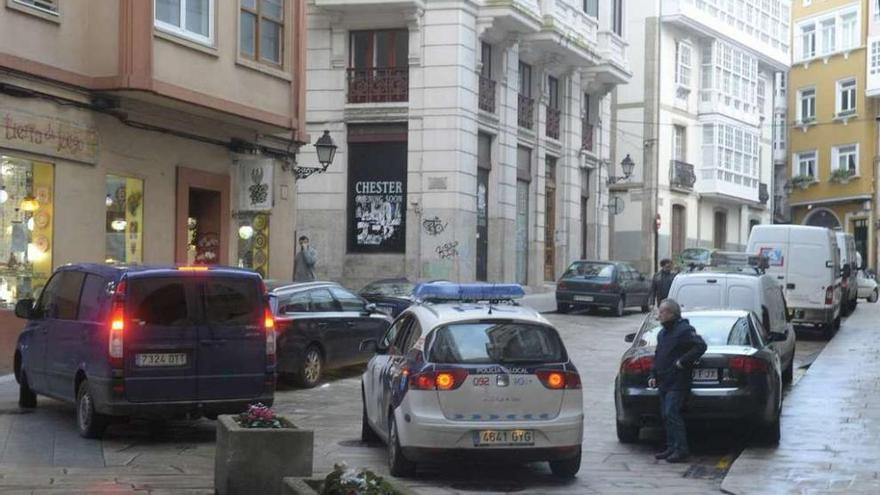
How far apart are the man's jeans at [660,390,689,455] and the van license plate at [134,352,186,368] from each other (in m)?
4.98

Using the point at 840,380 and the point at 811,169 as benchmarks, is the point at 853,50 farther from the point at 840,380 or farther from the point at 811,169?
the point at 840,380

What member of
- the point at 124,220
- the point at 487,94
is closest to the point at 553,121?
the point at 487,94

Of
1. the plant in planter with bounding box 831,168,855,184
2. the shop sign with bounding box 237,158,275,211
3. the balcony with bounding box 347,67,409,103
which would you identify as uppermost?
the balcony with bounding box 347,67,409,103

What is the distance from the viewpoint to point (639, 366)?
40.4 feet

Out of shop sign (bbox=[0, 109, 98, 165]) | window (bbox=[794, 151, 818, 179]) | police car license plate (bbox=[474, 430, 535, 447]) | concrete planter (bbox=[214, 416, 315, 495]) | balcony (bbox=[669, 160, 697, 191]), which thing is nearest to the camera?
concrete planter (bbox=[214, 416, 315, 495])

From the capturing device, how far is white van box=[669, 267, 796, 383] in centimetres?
1789

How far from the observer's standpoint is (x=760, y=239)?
87.8 feet

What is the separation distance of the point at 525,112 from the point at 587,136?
5.97 m

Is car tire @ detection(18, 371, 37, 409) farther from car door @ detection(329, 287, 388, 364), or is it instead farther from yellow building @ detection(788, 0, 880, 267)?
yellow building @ detection(788, 0, 880, 267)

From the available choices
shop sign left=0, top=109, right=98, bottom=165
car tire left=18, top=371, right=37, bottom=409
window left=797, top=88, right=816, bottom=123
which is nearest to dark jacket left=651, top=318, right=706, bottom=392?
car tire left=18, top=371, right=37, bottom=409

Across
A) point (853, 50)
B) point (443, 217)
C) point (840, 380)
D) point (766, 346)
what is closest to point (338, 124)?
point (443, 217)

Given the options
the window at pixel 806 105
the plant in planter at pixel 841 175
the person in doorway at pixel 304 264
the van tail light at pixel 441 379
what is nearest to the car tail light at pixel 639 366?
the van tail light at pixel 441 379

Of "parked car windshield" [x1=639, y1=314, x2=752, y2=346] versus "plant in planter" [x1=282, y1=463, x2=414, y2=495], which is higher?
"parked car windshield" [x1=639, y1=314, x2=752, y2=346]

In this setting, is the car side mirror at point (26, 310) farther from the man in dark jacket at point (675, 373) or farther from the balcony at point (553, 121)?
the balcony at point (553, 121)
